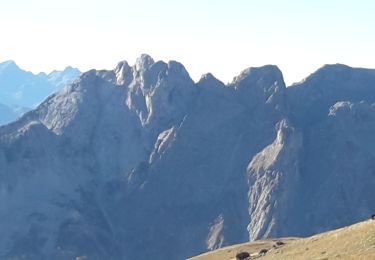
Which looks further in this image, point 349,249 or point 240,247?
point 240,247

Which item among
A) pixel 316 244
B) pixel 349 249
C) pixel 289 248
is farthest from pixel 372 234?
pixel 289 248

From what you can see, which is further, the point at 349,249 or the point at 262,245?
the point at 262,245

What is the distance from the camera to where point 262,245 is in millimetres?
168000

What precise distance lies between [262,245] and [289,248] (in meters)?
41.5

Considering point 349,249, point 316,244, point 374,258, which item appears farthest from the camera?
point 316,244

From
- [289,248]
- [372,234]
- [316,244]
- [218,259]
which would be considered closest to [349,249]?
[372,234]

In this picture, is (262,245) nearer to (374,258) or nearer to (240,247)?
(240,247)

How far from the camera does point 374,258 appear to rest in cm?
8212

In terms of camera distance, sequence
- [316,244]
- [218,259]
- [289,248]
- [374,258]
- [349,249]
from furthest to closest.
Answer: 1. [218,259]
2. [289,248]
3. [316,244]
4. [349,249]
5. [374,258]

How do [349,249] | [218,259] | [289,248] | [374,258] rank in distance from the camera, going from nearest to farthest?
1. [374,258]
2. [349,249]
3. [289,248]
4. [218,259]

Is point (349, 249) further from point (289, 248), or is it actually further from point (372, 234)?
point (289, 248)

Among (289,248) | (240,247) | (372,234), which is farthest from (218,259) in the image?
(372,234)

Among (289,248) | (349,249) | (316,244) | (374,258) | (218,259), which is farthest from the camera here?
(218,259)

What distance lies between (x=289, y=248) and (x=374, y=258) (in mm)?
45301
